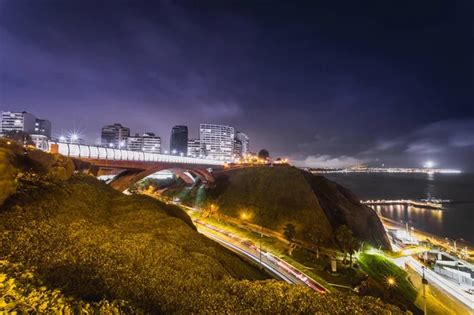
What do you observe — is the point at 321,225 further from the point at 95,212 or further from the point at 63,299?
the point at 63,299

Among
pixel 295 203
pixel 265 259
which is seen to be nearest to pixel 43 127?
pixel 295 203

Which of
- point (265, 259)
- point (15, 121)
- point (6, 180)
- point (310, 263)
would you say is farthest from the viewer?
point (15, 121)

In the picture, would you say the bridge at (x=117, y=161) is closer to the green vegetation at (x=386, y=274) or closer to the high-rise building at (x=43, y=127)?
the green vegetation at (x=386, y=274)

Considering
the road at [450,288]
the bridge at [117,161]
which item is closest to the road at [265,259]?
the bridge at [117,161]

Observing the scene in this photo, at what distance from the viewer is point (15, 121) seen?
154 meters

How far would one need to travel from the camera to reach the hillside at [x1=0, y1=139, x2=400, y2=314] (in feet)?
34.1

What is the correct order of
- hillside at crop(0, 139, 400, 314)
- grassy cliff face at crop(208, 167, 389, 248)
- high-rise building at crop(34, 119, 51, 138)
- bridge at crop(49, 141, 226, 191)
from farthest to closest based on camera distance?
high-rise building at crop(34, 119, 51, 138)
grassy cliff face at crop(208, 167, 389, 248)
bridge at crop(49, 141, 226, 191)
hillside at crop(0, 139, 400, 314)

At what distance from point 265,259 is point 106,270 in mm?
30353

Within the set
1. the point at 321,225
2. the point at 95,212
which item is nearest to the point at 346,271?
the point at 321,225

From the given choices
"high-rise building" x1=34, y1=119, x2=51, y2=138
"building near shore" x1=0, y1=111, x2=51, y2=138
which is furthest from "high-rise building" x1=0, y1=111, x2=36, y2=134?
"high-rise building" x1=34, y1=119, x2=51, y2=138

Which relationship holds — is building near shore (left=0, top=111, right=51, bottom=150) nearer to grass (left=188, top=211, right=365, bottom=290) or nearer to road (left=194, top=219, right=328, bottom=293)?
road (left=194, top=219, right=328, bottom=293)

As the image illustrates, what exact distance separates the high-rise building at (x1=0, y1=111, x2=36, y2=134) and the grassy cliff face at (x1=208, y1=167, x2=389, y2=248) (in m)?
152

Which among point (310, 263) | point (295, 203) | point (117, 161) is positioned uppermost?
point (117, 161)

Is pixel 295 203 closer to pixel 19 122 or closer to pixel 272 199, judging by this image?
pixel 272 199
